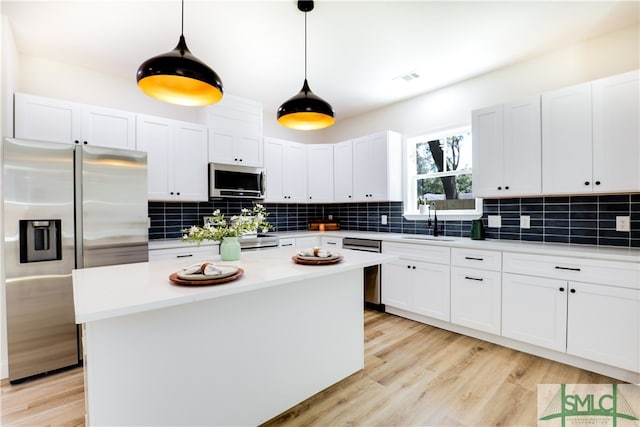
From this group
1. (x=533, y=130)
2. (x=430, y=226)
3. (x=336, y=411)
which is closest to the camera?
(x=336, y=411)

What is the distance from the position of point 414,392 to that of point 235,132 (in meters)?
3.29

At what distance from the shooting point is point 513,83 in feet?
10.0

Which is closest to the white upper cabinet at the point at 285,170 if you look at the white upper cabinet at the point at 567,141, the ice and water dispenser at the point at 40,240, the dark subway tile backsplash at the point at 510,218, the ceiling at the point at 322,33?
the dark subway tile backsplash at the point at 510,218

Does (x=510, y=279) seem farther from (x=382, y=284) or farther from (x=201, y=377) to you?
(x=201, y=377)

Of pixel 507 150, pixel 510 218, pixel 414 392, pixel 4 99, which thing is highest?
pixel 4 99

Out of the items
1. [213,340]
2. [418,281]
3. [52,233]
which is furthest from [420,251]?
[52,233]

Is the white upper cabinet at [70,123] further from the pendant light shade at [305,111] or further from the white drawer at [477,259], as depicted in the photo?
the white drawer at [477,259]

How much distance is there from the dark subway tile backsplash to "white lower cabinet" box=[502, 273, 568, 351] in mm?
674

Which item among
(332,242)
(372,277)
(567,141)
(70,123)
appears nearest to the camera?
(567,141)

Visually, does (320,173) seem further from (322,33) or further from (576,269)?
(576,269)

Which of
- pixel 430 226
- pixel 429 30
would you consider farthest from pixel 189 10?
pixel 430 226

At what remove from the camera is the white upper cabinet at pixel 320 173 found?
4488 millimetres

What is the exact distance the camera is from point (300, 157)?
175 inches

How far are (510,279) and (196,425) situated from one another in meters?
2.49
